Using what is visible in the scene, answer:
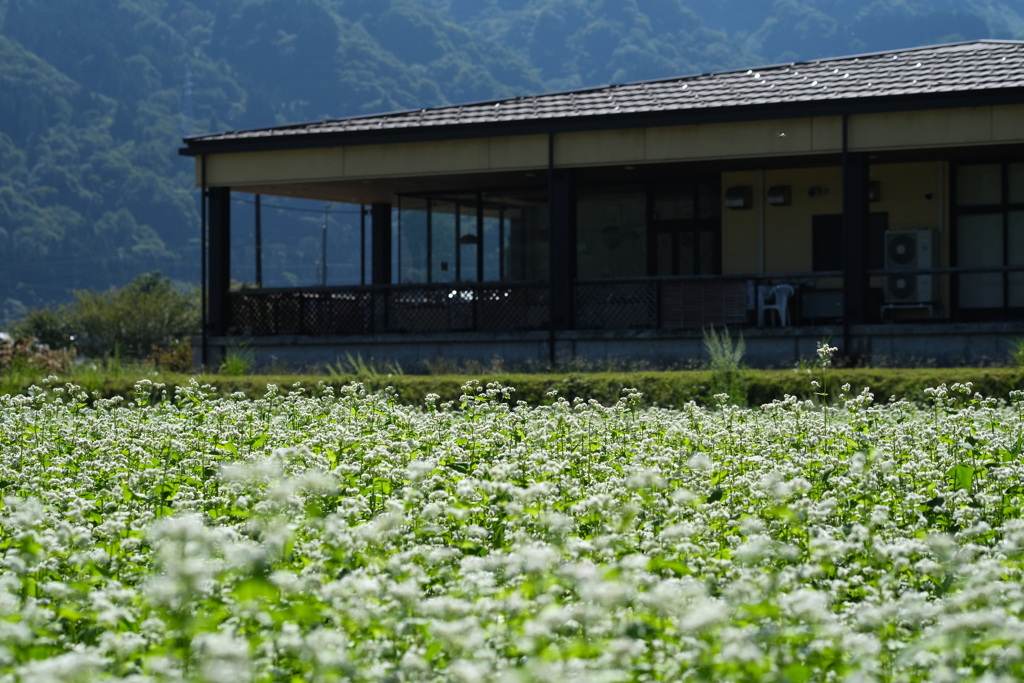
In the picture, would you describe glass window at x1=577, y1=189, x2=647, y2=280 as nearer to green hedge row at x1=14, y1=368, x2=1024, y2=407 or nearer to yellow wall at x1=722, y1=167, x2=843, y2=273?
yellow wall at x1=722, y1=167, x2=843, y2=273

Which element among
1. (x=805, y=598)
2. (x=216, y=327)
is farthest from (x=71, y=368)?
(x=805, y=598)

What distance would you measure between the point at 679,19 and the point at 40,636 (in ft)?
574

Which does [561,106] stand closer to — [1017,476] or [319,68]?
[1017,476]

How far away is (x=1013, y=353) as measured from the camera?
1508 centimetres

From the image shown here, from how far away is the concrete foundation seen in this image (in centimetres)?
1670

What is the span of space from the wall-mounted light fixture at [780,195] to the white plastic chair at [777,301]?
2.06m

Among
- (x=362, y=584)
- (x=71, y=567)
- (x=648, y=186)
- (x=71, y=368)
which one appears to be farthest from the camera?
(x=648, y=186)

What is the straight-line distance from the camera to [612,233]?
22.0 metres

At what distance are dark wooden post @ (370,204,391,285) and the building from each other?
2.33m

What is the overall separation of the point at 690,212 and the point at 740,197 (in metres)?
1.01

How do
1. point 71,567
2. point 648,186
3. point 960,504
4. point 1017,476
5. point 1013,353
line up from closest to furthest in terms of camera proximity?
point 71,567 < point 960,504 < point 1017,476 < point 1013,353 < point 648,186

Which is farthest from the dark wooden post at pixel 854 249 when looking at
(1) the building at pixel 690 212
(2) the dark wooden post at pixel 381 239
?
(2) the dark wooden post at pixel 381 239

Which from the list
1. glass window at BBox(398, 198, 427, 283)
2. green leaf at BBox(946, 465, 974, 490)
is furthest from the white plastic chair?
green leaf at BBox(946, 465, 974, 490)

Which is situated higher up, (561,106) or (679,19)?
(679,19)
